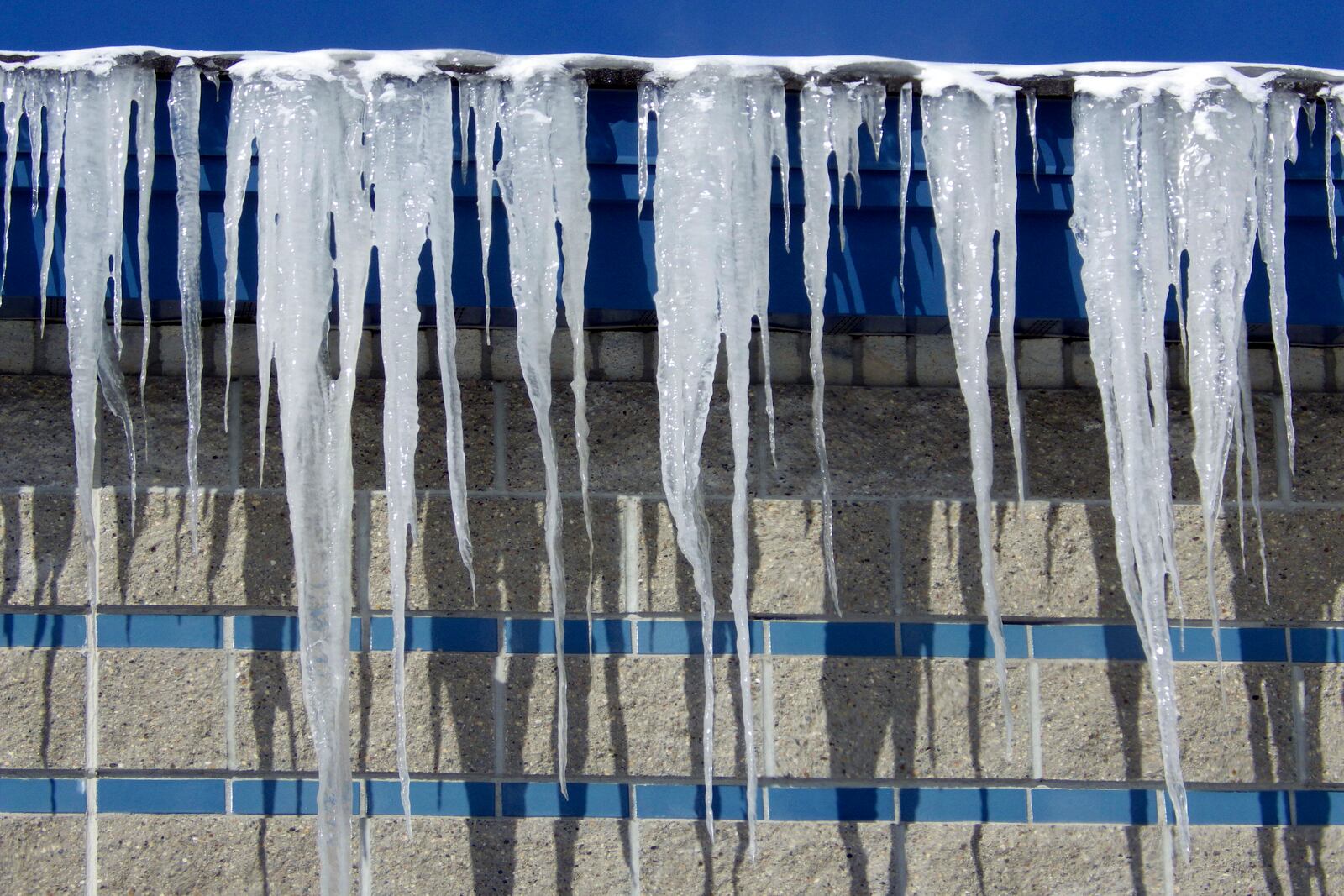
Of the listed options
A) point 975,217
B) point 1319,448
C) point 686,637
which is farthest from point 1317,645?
point 686,637

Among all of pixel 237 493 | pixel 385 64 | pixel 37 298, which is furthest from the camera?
pixel 237 493

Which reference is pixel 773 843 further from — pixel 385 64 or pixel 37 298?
pixel 37 298

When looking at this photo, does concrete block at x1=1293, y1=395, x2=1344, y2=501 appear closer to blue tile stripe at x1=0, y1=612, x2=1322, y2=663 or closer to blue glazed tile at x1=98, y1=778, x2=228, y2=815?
blue tile stripe at x1=0, y1=612, x2=1322, y2=663

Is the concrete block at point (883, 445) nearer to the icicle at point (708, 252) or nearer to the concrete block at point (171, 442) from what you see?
the icicle at point (708, 252)

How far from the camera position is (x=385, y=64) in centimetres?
225

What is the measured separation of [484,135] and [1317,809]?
9.68ft

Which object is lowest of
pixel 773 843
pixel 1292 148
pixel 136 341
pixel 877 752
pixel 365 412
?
pixel 773 843

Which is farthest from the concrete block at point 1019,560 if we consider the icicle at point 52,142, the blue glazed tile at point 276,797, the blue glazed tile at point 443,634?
the icicle at point 52,142

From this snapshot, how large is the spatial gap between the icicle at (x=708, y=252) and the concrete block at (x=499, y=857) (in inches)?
20.8

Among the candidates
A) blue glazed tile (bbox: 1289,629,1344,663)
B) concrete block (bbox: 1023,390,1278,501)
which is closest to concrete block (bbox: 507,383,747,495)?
concrete block (bbox: 1023,390,1278,501)

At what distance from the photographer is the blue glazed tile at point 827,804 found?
2717mm

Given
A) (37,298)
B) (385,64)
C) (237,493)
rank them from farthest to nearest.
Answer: (237,493)
(37,298)
(385,64)

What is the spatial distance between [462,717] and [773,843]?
3.11ft

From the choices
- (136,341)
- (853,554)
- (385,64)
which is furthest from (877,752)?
(136,341)
